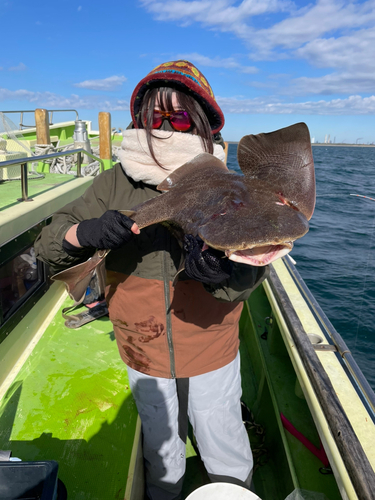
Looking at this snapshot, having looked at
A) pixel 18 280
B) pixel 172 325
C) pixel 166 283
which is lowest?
pixel 18 280

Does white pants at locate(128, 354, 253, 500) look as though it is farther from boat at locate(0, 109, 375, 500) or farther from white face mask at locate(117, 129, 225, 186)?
white face mask at locate(117, 129, 225, 186)

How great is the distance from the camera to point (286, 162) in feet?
6.74

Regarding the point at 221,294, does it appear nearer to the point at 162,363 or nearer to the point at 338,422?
the point at 162,363

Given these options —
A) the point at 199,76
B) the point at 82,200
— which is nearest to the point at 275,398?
the point at 82,200

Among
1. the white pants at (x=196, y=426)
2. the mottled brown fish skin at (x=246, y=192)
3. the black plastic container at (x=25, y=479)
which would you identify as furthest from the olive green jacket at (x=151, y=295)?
the black plastic container at (x=25, y=479)

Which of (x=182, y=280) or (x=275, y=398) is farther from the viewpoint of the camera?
(x=275, y=398)

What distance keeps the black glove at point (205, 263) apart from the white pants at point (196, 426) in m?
0.88

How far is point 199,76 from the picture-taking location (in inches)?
84.8

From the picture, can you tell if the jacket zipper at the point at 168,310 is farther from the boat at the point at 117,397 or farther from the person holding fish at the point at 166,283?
the boat at the point at 117,397

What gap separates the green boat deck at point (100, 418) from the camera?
104 inches

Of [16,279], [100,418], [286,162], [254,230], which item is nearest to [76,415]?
[100,418]

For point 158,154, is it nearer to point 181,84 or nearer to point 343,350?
point 181,84

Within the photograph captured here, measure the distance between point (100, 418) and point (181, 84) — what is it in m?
2.85

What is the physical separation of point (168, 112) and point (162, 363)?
5.48ft
